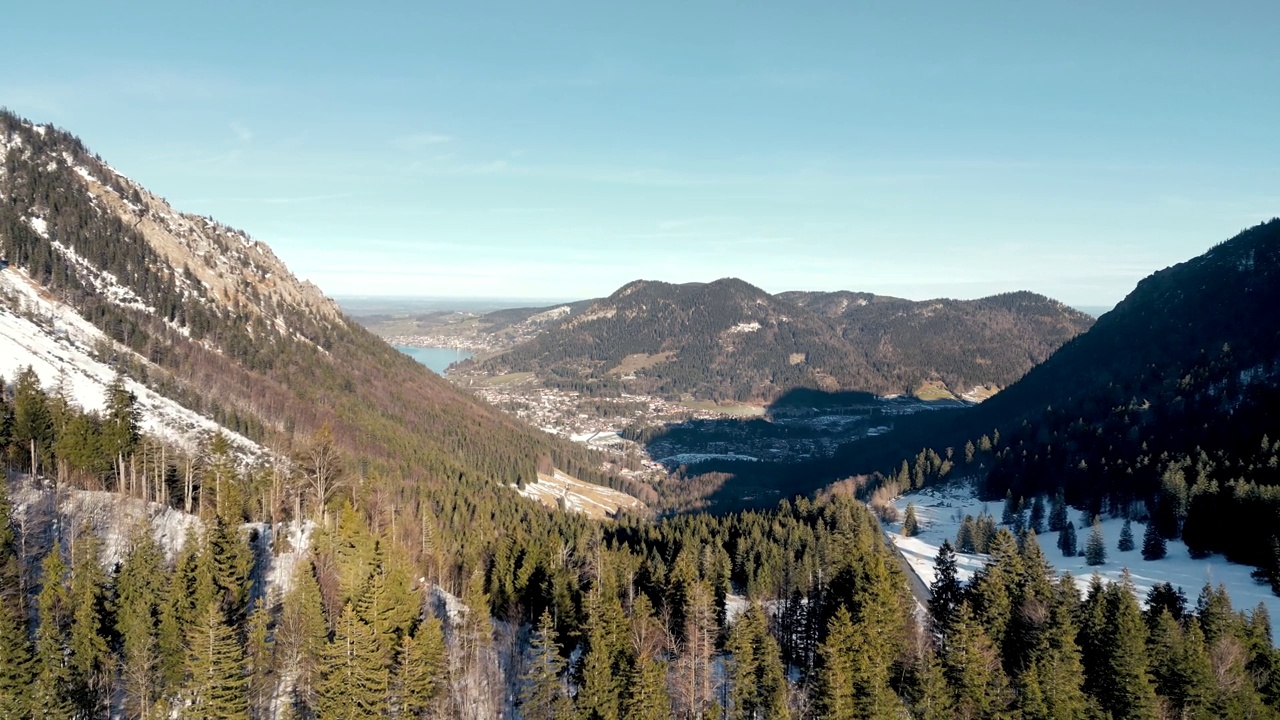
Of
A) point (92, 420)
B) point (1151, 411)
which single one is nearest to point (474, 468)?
point (92, 420)

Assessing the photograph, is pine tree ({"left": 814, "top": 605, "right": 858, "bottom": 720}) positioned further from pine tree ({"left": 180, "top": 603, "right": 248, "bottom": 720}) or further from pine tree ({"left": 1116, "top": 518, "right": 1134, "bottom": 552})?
pine tree ({"left": 1116, "top": 518, "right": 1134, "bottom": 552})

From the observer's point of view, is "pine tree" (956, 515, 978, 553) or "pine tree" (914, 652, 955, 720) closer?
"pine tree" (914, 652, 955, 720)

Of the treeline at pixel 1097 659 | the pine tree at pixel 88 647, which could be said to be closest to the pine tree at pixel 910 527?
the treeline at pixel 1097 659

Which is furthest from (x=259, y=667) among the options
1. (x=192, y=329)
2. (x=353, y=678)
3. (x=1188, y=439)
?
(x=1188, y=439)

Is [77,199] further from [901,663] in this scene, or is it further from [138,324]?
[901,663]

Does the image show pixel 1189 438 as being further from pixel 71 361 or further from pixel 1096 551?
pixel 71 361

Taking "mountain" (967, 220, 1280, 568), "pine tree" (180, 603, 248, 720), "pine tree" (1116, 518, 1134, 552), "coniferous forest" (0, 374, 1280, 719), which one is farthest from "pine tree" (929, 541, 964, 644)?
"pine tree" (1116, 518, 1134, 552)
